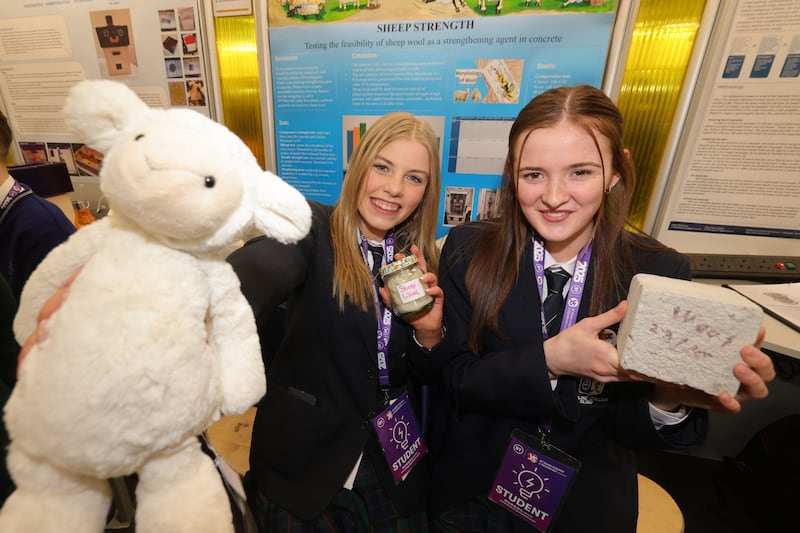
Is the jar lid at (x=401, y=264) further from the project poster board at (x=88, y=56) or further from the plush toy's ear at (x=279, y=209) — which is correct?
the project poster board at (x=88, y=56)

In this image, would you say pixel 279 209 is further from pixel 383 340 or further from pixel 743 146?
pixel 743 146

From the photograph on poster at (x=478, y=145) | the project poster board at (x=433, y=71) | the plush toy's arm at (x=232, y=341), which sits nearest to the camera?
the plush toy's arm at (x=232, y=341)

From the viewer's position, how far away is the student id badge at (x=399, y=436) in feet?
3.41

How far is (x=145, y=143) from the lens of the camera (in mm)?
317

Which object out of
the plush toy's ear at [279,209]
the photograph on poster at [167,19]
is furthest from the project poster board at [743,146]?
the photograph on poster at [167,19]

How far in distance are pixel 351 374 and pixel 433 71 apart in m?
1.39

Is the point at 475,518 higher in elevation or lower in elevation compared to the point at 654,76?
lower

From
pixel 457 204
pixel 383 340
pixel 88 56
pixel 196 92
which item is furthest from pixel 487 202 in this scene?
pixel 88 56

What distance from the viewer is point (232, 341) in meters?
0.41

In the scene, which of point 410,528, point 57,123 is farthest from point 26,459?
point 57,123

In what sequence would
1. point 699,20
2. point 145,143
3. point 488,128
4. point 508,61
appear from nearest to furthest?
point 145,143 < point 699,20 < point 508,61 < point 488,128

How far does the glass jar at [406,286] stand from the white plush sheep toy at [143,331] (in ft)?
1.55

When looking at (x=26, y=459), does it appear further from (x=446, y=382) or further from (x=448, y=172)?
(x=448, y=172)

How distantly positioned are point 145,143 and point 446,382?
0.94 metres
